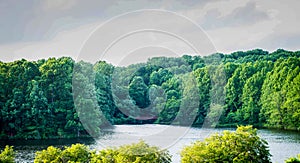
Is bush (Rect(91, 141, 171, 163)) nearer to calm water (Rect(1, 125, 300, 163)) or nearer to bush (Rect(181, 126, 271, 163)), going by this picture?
bush (Rect(181, 126, 271, 163))

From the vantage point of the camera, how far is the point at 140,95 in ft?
196

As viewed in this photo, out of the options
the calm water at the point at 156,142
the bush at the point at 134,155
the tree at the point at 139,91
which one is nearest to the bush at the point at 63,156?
the bush at the point at 134,155

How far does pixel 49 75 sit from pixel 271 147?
2372 cm

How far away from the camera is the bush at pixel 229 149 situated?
20781 millimetres

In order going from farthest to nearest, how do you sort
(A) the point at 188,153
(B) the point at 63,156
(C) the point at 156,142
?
(C) the point at 156,142 < (B) the point at 63,156 < (A) the point at 188,153

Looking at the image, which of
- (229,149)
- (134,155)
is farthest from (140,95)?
(134,155)

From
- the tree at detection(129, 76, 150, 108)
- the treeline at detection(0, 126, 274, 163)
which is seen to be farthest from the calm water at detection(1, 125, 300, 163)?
the tree at detection(129, 76, 150, 108)

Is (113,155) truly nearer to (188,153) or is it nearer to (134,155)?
(134,155)

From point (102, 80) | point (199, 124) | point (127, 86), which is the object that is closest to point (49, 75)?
point (102, 80)

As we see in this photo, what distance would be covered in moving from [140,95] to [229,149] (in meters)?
38.6

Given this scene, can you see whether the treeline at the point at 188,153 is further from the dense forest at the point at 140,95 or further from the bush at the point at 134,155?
the dense forest at the point at 140,95

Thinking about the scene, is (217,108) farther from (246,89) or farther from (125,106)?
(125,106)

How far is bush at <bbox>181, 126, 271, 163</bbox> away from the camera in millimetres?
20781

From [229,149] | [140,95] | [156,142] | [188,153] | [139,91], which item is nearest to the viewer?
[188,153]
